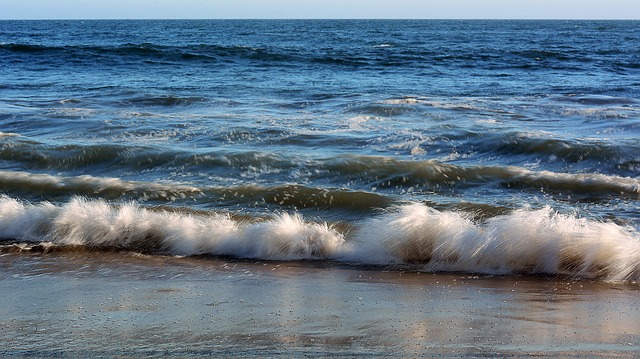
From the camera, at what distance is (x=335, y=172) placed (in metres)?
7.84

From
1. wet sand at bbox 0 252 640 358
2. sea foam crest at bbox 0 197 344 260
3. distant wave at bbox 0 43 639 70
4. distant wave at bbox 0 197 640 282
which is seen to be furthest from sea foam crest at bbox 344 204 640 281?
distant wave at bbox 0 43 639 70

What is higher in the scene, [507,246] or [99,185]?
[507,246]

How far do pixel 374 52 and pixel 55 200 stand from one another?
916 inches

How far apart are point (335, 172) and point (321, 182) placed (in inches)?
13.8

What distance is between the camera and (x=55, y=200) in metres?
6.86

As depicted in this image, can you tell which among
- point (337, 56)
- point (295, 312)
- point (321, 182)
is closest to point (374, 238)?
point (295, 312)

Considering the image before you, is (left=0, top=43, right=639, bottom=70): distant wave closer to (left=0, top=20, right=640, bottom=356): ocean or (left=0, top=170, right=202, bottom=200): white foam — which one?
(left=0, top=20, right=640, bottom=356): ocean

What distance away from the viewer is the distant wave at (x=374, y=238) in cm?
473

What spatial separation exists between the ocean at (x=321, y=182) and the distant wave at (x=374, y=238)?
0.04 ft

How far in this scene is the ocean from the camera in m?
4.82

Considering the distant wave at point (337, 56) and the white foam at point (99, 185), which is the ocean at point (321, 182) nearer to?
the white foam at point (99, 185)

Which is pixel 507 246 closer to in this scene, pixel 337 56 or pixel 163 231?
pixel 163 231

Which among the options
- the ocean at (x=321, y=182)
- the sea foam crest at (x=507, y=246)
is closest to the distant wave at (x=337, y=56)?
the ocean at (x=321, y=182)

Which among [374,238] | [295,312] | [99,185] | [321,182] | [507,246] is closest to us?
[295,312]
